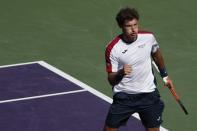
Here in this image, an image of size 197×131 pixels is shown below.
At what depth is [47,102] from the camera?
12133 mm

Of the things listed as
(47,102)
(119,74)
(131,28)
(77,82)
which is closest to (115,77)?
(119,74)

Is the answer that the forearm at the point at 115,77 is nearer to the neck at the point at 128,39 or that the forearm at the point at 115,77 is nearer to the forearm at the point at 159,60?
the neck at the point at 128,39

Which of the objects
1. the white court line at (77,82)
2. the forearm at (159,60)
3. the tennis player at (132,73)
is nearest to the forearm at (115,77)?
the tennis player at (132,73)

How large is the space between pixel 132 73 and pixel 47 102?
3712 mm

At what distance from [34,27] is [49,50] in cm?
154

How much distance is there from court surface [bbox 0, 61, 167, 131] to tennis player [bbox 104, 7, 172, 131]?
5.94 feet

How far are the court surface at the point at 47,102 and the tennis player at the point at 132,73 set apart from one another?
181 centimetres

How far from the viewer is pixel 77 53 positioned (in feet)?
48.2

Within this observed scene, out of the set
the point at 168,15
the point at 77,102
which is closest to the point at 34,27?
the point at 168,15

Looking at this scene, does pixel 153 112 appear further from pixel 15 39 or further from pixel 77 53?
pixel 15 39

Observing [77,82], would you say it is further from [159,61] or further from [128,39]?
[128,39]

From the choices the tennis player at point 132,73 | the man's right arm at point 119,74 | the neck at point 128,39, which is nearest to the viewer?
the man's right arm at point 119,74

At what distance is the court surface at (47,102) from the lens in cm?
1109

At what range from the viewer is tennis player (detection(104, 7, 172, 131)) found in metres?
8.55
